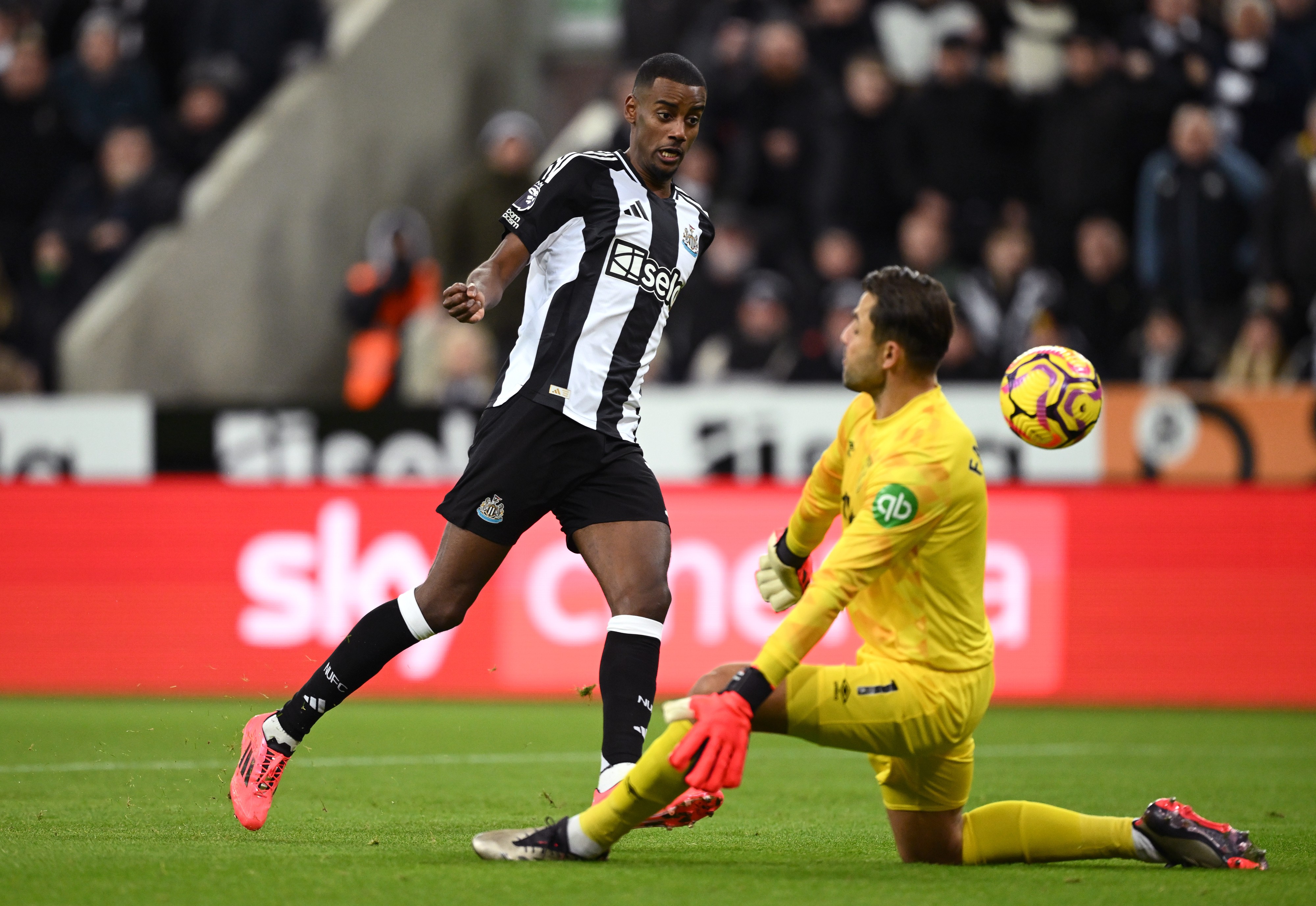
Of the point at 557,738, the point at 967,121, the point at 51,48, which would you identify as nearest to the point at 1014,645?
the point at 557,738

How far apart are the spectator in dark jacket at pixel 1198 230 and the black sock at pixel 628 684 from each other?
803cm

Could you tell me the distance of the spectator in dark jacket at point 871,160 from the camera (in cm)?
1314

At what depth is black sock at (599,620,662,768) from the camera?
17.1 ft

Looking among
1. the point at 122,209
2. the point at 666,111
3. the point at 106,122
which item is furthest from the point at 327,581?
the point at 106,122

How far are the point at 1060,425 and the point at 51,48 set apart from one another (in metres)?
13.6

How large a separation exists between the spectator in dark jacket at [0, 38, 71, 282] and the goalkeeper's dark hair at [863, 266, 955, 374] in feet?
38.8

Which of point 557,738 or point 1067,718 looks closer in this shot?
point 557,738

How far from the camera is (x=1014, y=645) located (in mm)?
10328

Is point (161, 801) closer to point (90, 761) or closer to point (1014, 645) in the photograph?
point (90, 761)

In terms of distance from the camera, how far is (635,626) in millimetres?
5281

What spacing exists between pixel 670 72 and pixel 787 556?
161 centimetres

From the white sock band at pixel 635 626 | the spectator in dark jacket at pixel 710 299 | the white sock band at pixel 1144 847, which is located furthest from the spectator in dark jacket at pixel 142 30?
the white sock band at pixel 1144 847

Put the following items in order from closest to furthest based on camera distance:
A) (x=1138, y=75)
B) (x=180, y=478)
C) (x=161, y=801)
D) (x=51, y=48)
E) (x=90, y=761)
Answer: (x=161, y=801)
(x=90, y=761)
(x=180, y=478)
(x=1138, y=75)
(x=51, y=48)

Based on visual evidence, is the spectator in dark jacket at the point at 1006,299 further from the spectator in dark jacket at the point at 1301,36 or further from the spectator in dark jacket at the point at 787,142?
the spectator in dark jacket at the point at 1301,36
